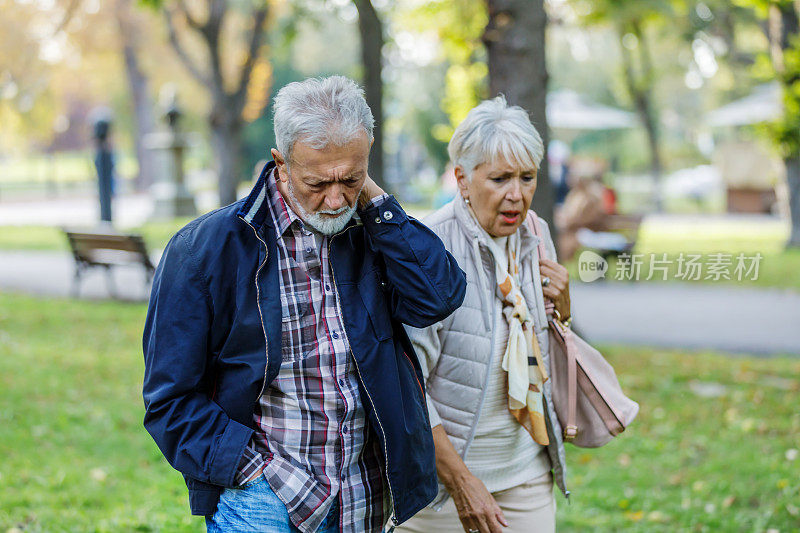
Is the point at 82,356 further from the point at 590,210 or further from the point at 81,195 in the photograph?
the point at 81,195

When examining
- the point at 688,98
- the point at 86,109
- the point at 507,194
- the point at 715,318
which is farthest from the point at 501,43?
the point at 688,98

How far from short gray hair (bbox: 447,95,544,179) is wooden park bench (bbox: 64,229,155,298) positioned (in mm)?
9200

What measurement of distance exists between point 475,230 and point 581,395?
68 centimetres

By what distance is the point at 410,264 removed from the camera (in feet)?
7.95

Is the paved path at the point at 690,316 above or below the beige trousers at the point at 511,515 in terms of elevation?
below

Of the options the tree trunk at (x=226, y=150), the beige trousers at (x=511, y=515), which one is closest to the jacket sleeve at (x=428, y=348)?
the beige trousers at (x=511, y=515)

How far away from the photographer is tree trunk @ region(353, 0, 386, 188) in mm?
9305

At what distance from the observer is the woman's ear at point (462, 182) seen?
296 centimetres

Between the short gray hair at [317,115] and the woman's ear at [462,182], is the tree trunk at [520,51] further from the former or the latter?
the short gray hair at [317,115]

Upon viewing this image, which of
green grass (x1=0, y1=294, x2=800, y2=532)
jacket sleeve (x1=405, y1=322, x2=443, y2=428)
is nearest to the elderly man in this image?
jacket sleeve (x1=405, y1=322, x2=443, y2=428)

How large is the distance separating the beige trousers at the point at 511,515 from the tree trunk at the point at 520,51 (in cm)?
393

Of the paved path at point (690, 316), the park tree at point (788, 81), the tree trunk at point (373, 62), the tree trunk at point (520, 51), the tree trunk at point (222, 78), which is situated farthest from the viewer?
the tree trunk at point (222, 78)

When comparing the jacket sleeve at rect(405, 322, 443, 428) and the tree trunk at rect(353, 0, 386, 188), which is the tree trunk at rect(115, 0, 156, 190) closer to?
the tree trunk at rect(353, 0, 386, 188)

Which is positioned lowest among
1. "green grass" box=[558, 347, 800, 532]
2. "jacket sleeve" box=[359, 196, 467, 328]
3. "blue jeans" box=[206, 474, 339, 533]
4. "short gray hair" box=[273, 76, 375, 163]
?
"green grass" box=[558, 347, 800, 532]
